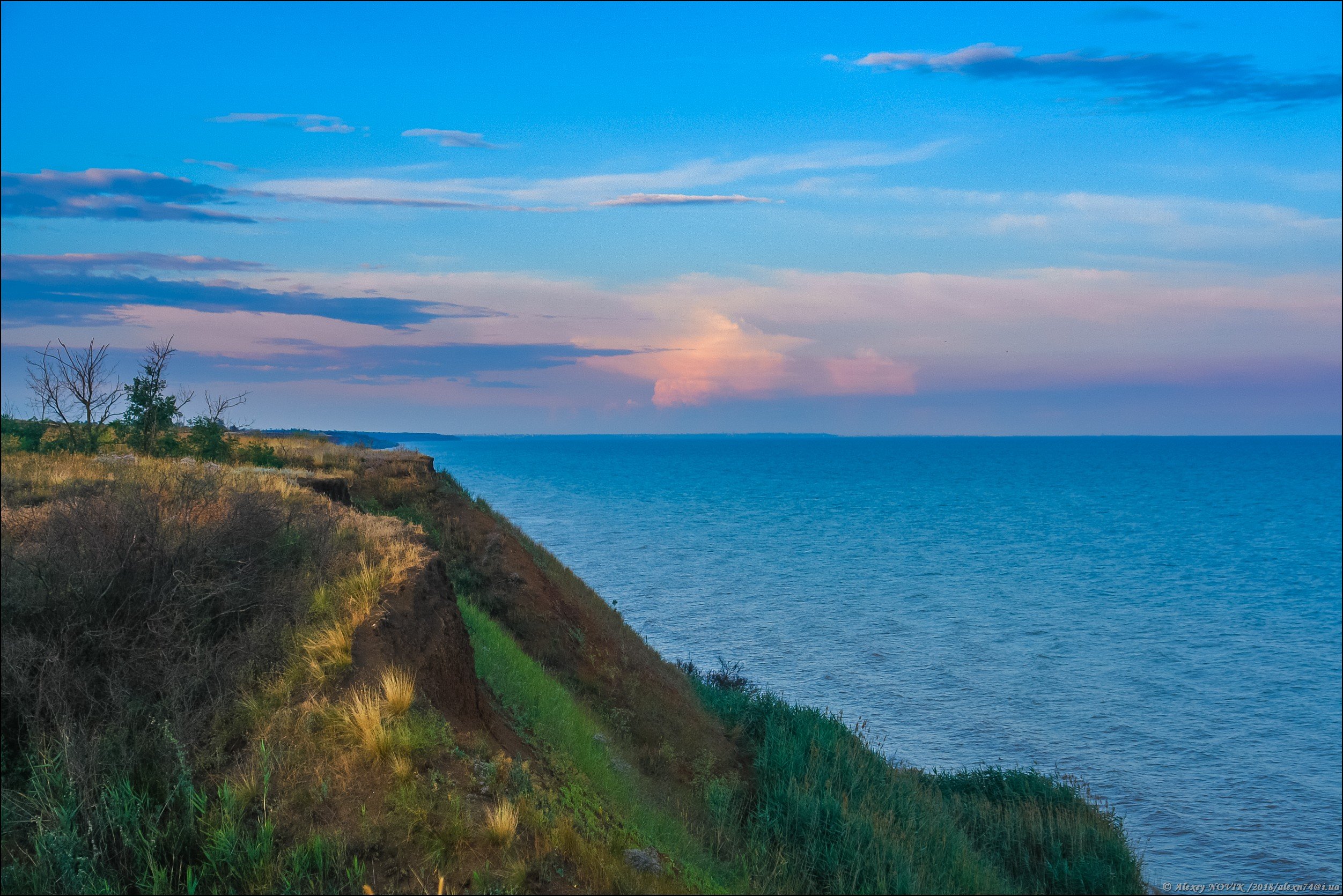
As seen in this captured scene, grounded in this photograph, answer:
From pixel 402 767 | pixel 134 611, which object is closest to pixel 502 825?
pixel 402 767

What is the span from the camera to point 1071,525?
Answer: 86062 millimetres

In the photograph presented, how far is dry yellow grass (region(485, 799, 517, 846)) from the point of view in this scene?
21.8 ft

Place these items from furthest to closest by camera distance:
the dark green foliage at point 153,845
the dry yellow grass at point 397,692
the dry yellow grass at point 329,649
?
the dry yellow grass at point 329,649 < the dry yellow grass at point 397,692 < the dark green foliage at point 153,845

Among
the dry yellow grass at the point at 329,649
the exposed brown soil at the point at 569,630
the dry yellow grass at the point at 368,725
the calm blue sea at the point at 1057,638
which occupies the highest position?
the dry yellow grass at the point at 329,649

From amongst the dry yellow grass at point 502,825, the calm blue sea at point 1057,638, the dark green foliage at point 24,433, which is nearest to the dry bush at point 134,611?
the dry yellow grass at point 502,825

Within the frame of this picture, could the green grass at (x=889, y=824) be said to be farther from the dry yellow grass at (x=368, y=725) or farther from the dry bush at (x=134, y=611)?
the dry bush at (x=134, y=611)

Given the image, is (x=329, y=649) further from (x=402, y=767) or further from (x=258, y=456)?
(x=258, y=456)

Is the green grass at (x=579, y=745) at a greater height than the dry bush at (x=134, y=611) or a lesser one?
lesser

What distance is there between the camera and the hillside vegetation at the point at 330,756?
21.6 ft

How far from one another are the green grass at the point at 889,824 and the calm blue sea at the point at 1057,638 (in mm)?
3048

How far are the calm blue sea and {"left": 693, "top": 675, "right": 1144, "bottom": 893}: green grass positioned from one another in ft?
10.0

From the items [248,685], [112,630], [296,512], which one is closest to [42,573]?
[112,630]

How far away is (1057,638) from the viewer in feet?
122

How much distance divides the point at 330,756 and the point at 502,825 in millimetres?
1835
